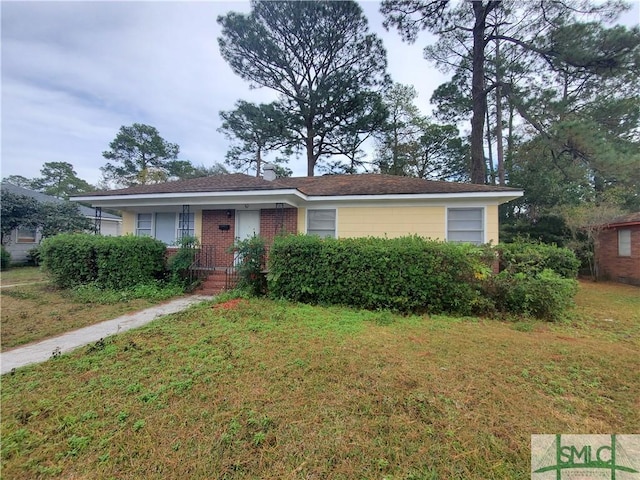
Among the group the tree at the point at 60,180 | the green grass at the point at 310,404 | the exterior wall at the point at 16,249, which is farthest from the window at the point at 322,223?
the tree at the point at 60,180

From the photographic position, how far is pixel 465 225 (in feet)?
28.5

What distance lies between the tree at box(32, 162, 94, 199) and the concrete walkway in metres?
41.4

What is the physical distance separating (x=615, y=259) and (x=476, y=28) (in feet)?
41.3

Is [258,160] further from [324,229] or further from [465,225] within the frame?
[465,225]

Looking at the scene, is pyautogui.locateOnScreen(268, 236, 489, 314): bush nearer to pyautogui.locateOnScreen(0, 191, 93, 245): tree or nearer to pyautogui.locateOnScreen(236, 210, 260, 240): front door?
pyautogui.locateOnScreen(236, 210, 260, 240): front door

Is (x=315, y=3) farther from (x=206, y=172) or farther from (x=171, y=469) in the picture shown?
(x=171, y=469)

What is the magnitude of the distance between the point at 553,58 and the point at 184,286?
15.8 meters

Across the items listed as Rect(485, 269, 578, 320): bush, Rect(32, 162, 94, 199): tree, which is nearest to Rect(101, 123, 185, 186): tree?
Rect(32, 162, 94, 199): tree

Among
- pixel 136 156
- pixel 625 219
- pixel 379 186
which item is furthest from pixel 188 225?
pixel 136 156

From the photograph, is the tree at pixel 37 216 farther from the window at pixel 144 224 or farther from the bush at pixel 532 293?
the bush at pixel 532 293

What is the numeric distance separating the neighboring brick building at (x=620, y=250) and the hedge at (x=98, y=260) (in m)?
17.6

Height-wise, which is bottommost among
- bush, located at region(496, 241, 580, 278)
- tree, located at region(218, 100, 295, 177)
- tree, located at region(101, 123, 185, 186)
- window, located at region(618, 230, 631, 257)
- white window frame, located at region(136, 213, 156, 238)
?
bush, located at region(496, 241, 580, 278)

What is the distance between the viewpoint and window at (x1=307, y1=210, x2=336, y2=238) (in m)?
9.53

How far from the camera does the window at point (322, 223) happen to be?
953cm
